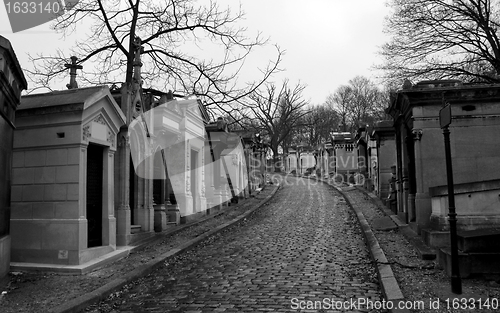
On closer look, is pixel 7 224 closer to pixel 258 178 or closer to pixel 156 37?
pixel 156 37

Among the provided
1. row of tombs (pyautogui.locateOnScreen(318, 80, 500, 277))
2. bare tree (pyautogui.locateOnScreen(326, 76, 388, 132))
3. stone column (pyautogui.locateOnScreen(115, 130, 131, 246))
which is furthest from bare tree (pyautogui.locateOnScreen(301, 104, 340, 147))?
stone column (pyautogui.locateOnScreen(115, 130, 131, 246))

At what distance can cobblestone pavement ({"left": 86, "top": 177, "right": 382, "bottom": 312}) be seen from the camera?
582 cm

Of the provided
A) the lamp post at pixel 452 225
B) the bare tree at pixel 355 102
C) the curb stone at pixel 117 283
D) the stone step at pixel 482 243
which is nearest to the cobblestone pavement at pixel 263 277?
the curb stone at pixel 117 283

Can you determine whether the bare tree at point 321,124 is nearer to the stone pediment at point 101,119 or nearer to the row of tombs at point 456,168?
the row of tombs at point 456,168

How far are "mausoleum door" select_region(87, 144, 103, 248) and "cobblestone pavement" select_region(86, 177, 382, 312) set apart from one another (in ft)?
5.74

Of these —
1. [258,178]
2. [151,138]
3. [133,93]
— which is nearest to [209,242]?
[151,138]

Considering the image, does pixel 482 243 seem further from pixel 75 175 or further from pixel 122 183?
pixel 122 183

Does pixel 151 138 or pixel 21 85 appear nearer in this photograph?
pixel 21 85

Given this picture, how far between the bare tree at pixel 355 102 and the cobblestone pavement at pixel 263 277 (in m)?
46.9

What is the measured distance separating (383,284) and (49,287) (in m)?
5.37

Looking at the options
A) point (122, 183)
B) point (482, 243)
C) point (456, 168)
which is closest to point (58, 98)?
point (122, 183)

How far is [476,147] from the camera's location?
31.6 ft

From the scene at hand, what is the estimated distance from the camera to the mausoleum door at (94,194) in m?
8.91

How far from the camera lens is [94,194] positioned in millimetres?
9031
